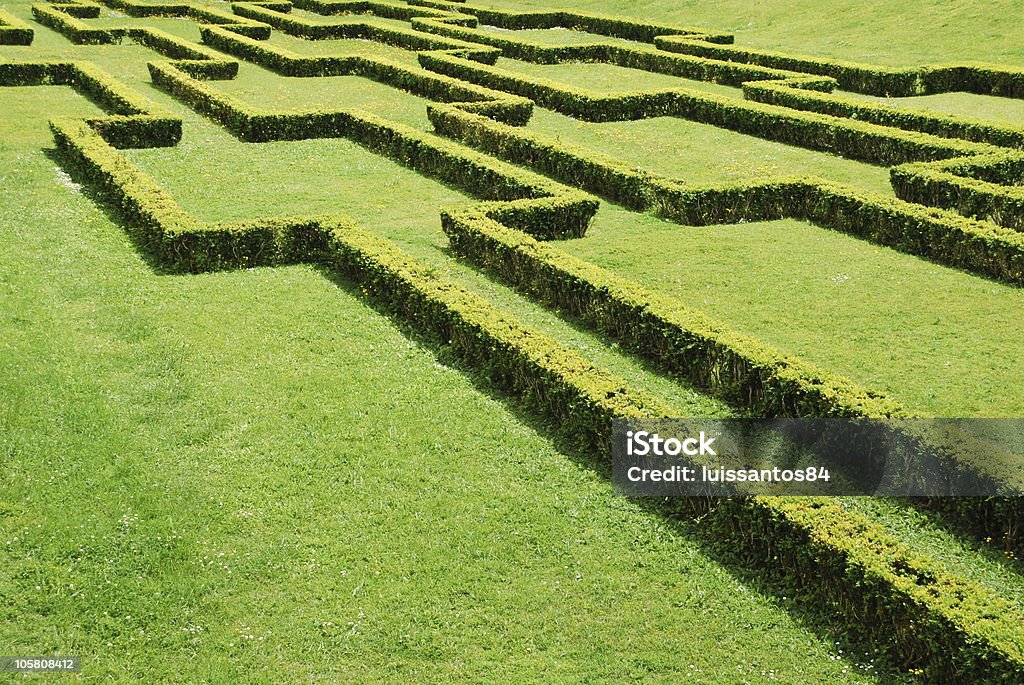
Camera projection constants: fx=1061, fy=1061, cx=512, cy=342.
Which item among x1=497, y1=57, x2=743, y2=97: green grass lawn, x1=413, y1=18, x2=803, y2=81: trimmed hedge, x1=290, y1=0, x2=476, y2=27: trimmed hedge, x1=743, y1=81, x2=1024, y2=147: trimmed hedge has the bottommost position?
x1=497, y1=57, x2=743, y2=97: green grass lawn

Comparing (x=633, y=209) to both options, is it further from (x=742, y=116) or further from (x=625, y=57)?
(x=625, y=57)

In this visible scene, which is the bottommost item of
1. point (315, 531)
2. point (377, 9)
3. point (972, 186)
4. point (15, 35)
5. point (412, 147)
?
point (315, 531)

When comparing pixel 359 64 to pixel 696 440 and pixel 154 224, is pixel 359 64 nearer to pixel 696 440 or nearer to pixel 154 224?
pixel 154 224

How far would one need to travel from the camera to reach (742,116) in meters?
23.5

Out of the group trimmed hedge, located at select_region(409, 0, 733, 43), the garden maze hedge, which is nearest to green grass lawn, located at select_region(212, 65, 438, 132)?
the garden maze hedge

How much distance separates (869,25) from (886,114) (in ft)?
46.6

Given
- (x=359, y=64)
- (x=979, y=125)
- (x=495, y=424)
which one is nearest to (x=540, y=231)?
(x=495, y=424)

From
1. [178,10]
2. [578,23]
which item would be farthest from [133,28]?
[578,23]

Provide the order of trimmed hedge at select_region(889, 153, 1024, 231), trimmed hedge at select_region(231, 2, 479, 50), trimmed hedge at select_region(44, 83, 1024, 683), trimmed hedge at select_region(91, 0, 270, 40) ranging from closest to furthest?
trimmed hedge at select_region(44, 83, 1024, 683) → trimmed hedge at select_region(889, 153, 1024, 231) → trimmed hedge at select_region(231, 2, 479, 50) → trimmed hedge at select_region(91, 0, 270, 40)

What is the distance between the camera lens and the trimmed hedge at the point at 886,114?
69.7 feet

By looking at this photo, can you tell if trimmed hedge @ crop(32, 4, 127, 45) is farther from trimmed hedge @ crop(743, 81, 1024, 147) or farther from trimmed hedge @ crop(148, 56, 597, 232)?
trimmed hedge @ crop(743, 81, 1024, 147)

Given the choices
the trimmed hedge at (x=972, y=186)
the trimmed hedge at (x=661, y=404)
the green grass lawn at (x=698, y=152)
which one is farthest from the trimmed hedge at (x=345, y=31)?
the trimmed hedge at (x=661, y=404)

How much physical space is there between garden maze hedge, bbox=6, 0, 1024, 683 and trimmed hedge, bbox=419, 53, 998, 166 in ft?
0.18

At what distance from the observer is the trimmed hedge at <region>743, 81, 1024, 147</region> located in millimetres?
21250
